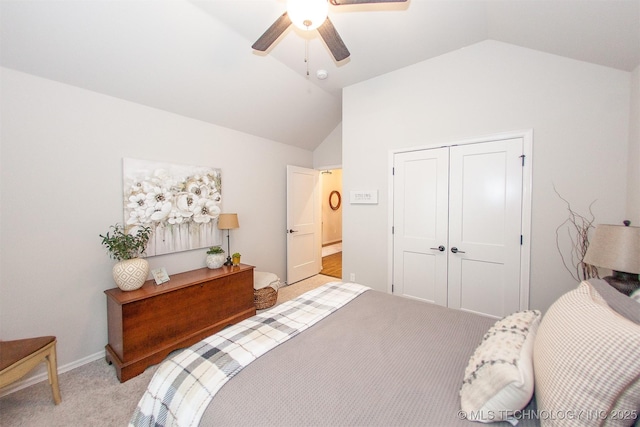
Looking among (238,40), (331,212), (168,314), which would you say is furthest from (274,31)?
(331,212)

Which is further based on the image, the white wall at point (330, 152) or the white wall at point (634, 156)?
the white wall at point (330, 152)

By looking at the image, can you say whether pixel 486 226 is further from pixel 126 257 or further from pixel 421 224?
pixel 126 257

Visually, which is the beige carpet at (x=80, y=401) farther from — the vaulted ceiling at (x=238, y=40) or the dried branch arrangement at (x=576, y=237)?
the dried branch arrangement at (x=576, y=237)

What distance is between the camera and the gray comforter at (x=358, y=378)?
875 millimetres

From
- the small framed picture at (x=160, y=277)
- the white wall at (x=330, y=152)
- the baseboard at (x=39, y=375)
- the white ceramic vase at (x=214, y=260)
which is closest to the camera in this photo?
the baseboard at (x=39, y=375)

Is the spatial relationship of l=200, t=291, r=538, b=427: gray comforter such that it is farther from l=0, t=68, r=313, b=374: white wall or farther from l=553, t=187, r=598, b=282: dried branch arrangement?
l=0, t=68, r=313, b=374: white wall

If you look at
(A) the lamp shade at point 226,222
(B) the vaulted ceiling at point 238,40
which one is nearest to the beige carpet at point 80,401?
→ (A) the lamp shade at point 226,222

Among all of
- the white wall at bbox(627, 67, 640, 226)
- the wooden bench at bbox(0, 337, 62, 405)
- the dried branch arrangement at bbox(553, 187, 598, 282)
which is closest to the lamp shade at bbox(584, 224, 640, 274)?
the white wall at bbox(627, 67, 640, 226)

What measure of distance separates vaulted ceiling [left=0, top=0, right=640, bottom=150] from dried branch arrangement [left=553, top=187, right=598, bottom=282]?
1196mm

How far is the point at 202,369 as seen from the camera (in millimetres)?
1084

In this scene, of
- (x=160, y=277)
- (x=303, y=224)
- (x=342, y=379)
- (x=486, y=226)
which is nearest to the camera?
(x=342, y=379)

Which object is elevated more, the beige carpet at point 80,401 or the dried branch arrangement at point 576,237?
the dried branch arrangement at point 576,237

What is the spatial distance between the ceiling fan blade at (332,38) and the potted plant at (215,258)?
2.45 metres

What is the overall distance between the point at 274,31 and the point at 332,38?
0.39 m
